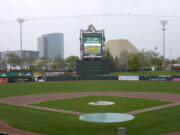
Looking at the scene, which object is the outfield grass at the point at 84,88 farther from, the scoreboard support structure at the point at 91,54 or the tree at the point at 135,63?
the tree at the point at 135,63

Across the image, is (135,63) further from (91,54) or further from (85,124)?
(85,124)

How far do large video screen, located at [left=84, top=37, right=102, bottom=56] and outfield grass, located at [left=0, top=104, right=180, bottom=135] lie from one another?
139ft

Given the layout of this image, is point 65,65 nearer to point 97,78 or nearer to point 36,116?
point 97,78

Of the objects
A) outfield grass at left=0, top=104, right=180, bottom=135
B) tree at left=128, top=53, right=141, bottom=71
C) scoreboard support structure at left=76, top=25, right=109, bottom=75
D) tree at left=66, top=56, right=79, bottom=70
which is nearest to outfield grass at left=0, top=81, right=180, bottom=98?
outfield grass at left=0, top=104, right=180, bottom=135

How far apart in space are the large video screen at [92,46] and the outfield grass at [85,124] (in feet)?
139

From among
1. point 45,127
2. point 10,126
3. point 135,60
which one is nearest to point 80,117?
point 45,127

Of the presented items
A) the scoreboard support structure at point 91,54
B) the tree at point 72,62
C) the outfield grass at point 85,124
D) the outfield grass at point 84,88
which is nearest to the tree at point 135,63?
the scoreboard support structure at point 91,54

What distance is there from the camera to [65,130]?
10805 mm

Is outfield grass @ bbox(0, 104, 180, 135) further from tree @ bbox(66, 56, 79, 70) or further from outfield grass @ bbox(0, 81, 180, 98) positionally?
tree @ bbox(66, 56, 79, 70)

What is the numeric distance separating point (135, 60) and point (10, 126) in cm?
7320

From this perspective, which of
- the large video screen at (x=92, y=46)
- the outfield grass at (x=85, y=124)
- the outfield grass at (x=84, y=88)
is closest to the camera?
the outfield grass at (x=85, y=124)

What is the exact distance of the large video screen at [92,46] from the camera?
56.6 m

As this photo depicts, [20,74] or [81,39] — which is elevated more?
[81,39]

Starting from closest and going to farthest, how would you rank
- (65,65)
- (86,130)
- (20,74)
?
(86,130)
(20,74)
(65,65)
